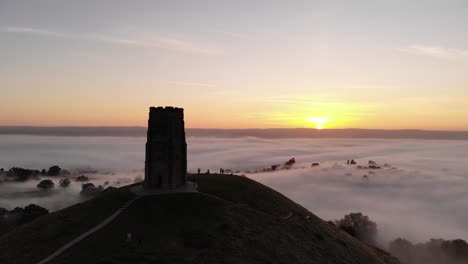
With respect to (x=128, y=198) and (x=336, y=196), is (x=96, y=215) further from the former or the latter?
(x=336, y=196)

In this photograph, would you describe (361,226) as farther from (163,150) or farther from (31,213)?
(31,213)

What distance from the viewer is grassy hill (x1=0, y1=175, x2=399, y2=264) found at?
4009 centimetres

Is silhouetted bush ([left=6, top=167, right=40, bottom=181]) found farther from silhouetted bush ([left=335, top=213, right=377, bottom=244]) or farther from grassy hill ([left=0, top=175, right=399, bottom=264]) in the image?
silhouetted bush ([left=335, top=213, right=377, bottom=244])

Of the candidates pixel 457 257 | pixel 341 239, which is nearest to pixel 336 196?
pixel 457 257

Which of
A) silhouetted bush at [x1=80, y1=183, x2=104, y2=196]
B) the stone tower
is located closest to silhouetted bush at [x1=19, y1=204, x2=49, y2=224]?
silhouetted bush at [x1=80, y1=183, x2=104, y2=196]

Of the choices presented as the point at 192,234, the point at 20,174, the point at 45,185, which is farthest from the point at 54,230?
the point at 20,174

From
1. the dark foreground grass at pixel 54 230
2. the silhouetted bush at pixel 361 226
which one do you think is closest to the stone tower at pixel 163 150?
the dark foreground grass at pixel 54 230

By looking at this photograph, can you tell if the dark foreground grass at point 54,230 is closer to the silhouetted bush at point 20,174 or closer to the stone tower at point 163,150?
the stone tower at point 163,150

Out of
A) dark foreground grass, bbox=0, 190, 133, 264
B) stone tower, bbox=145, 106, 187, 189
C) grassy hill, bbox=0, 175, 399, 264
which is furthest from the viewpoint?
stone tower, bbox=145, 106, 187, 189

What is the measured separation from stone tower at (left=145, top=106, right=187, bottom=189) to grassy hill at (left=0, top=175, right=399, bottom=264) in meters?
3.89

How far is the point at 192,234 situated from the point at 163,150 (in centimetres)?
1565

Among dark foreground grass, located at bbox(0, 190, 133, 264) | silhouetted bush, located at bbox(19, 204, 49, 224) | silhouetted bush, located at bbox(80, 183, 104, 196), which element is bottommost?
silhouetted bush, located at bbox(80, 183, 104, 196)

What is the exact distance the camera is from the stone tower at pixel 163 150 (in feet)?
183

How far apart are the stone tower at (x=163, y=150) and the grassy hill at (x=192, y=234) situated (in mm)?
3894
